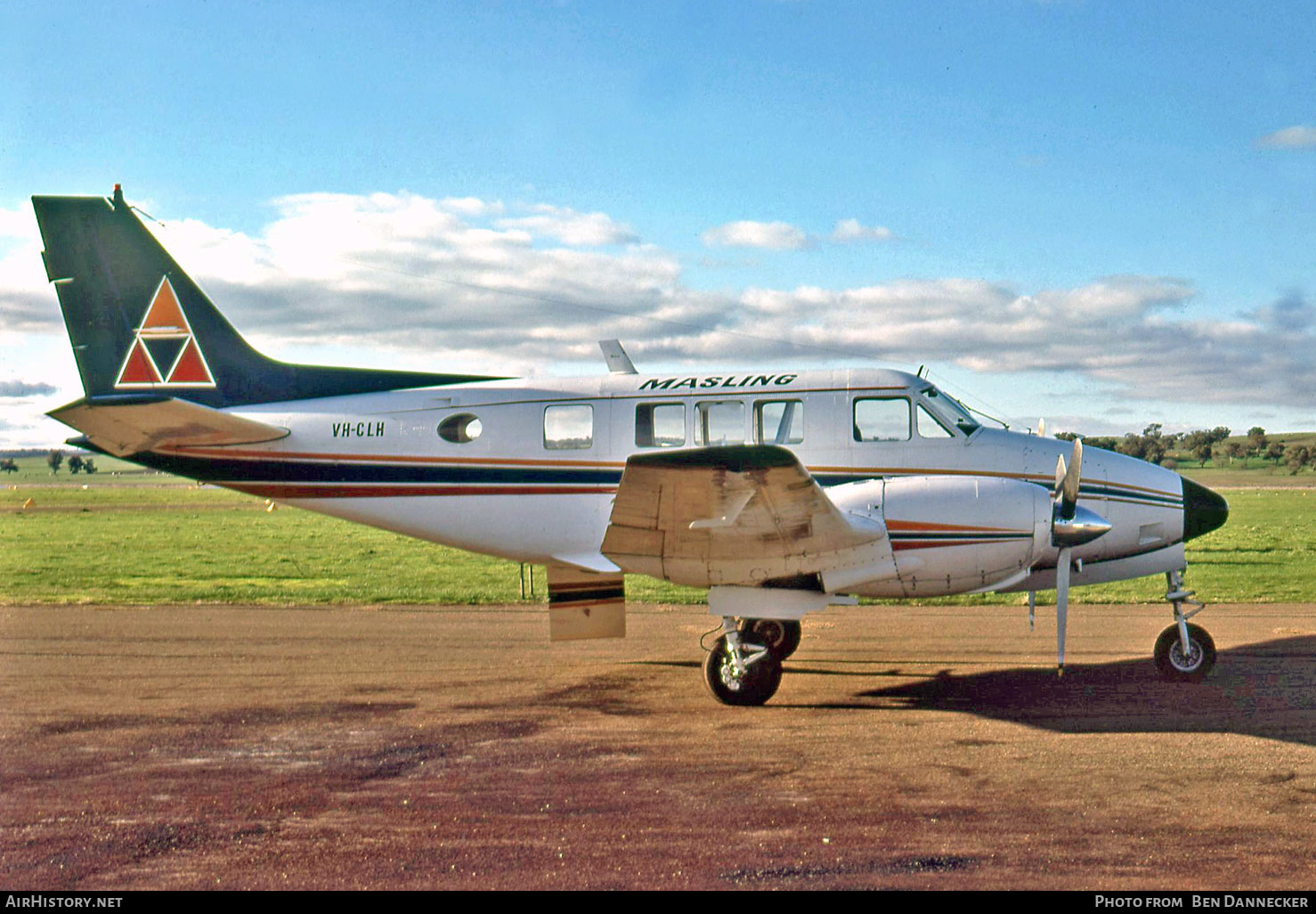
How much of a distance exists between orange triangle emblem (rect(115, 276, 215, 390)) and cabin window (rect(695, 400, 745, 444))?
6.83 meters

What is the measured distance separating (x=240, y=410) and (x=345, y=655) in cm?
362

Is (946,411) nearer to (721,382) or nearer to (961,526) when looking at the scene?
(961,526)

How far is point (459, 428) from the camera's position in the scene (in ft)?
39.7

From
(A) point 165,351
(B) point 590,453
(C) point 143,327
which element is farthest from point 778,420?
(C) point 143,327

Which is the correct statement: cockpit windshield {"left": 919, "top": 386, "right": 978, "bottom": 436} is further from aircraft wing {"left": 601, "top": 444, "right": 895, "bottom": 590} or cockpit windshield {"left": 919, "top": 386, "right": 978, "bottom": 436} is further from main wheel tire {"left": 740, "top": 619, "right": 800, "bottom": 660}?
main wheel tire {"left": 740, "top": 619, "right": 800, "bottom": 660}

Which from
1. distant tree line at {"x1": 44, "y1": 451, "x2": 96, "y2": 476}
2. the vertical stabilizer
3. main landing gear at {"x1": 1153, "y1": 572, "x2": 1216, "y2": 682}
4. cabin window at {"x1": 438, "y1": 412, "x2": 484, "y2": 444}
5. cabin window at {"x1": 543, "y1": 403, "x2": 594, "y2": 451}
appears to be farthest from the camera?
distant tree line at {"x1": 44, "y1": 451, "x2": 96, "y2": 476}

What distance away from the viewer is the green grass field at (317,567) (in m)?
20.1

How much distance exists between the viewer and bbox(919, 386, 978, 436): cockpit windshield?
36.3 ft

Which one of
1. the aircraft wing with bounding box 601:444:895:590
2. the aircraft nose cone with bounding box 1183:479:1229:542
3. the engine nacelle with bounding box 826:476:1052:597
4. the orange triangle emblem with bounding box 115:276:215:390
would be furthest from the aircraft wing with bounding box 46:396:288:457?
the aircraft nose cone with bounding box 1183:479:1229:542

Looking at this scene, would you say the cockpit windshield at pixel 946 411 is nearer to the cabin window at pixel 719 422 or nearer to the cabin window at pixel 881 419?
the cabin window at pixel 881 419

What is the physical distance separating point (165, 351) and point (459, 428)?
447cm

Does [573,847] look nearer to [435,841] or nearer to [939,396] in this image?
[435,841]

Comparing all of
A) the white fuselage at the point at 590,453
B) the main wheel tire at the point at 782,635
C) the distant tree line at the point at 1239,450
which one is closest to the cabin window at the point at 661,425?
the white fuselage at the point at 590,453
